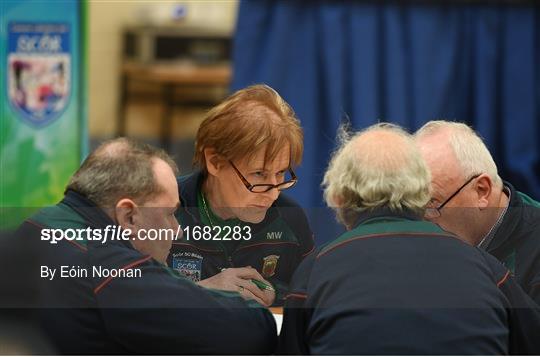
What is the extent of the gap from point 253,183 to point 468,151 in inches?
19.6

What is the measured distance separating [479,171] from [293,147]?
43cm

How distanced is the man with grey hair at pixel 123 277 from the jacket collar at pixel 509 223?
0.57 metres

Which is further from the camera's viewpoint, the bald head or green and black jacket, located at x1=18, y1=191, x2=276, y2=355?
the bald head

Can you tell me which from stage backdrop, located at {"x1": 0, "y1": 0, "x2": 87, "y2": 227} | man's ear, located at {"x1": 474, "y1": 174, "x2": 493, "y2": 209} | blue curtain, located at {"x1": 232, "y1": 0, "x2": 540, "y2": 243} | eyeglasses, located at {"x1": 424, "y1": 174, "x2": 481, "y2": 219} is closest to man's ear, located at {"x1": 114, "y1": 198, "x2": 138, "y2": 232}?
eyeglasses, located at {"x1": 424, "y1": 174, "x2": 481, "y2": 219}

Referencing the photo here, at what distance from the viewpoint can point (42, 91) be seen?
10.2ft

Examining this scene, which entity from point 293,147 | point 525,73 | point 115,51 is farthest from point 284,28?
point 115,51

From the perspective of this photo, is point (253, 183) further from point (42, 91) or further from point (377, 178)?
point (42, 91)

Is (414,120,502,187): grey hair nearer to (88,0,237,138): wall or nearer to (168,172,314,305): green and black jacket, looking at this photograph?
(168,172,314,305): green and black jacket

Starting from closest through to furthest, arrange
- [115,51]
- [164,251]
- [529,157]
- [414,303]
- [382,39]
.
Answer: [414,303] < [164,251] < [529,157] < [382,39] < [115,51]

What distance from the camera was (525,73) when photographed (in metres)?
3.38

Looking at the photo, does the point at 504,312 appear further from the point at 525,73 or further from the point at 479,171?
the point at 525,73

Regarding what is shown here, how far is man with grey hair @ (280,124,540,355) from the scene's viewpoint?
155 centimetres

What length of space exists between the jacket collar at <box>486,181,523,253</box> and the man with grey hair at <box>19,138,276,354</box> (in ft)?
1.86

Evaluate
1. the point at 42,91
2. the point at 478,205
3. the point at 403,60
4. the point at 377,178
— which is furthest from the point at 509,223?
the point at 42,91
